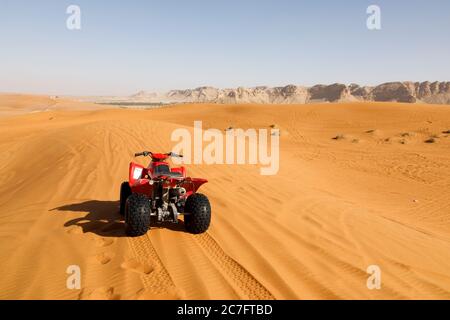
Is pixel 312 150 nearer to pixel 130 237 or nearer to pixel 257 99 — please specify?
pixel 130 237

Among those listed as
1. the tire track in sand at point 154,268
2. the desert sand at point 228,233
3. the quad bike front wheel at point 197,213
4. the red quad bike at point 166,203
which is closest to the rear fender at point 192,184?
the red quad bike at point 166,203

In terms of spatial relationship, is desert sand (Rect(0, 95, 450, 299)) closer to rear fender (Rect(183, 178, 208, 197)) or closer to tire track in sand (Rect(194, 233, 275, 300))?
tire track in sand (Rect(194, 233, 275, 300))

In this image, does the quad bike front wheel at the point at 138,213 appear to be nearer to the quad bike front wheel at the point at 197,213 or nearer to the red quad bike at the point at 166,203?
the red quad bike at the point at 166,203

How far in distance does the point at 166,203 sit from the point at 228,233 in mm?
1281

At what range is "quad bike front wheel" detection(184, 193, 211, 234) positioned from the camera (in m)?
6.22

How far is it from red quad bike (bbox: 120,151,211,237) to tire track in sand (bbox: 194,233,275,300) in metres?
0.38

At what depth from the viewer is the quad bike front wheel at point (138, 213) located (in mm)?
5848

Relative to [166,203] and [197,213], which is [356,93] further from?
[166,203]

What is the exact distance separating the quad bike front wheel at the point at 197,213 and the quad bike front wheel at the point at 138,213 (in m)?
0.73

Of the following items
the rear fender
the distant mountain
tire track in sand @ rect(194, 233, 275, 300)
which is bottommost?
tire track in sand @ rect(194, 233, 275, 300)

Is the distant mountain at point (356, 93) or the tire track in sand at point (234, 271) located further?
the distant mountain at point (356, 93)

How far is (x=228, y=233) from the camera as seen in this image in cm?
657

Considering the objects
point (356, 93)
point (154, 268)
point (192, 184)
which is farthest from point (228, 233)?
point (356, 93)

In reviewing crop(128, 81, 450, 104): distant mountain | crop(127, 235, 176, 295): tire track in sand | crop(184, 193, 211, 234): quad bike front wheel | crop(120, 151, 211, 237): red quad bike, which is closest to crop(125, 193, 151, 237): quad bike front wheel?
crop(120, 151, 211, 237): red quad bike
